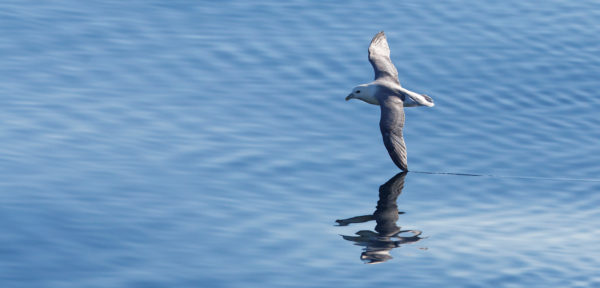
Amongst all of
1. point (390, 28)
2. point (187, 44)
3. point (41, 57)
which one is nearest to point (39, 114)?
point (41, 57)

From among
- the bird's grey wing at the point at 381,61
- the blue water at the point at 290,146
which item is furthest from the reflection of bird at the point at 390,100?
the blue water at the point at 290,146

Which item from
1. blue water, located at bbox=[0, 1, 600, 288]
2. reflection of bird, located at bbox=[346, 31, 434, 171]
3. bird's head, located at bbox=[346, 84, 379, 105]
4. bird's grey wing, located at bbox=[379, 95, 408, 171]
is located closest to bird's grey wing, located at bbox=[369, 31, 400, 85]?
reflection of bird, located at bbox=[346, 31, 434, 171]

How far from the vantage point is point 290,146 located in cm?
2336

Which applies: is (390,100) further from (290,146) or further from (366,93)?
(290,146)

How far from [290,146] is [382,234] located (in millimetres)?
4562

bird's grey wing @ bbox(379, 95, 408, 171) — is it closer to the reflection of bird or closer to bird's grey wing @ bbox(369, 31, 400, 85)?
the reflection of bird

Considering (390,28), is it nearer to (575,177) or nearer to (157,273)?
(575,177)

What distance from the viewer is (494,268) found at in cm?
1836

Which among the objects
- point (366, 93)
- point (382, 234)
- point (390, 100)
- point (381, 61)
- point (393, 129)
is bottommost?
point (382, 234)

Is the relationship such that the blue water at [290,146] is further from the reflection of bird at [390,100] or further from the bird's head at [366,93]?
the bird's head at [366,93]

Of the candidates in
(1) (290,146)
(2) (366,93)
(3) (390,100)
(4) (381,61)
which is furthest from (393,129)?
(4) (381,61)

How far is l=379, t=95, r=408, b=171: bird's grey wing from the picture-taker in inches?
833

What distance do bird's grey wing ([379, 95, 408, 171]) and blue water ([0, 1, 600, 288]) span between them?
0.85 meters

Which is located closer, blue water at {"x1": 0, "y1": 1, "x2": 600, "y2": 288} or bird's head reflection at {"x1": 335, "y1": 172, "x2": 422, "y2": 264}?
blue water at {"x1": 0, "y1": 1, "x2": 600, "y2": 288}
